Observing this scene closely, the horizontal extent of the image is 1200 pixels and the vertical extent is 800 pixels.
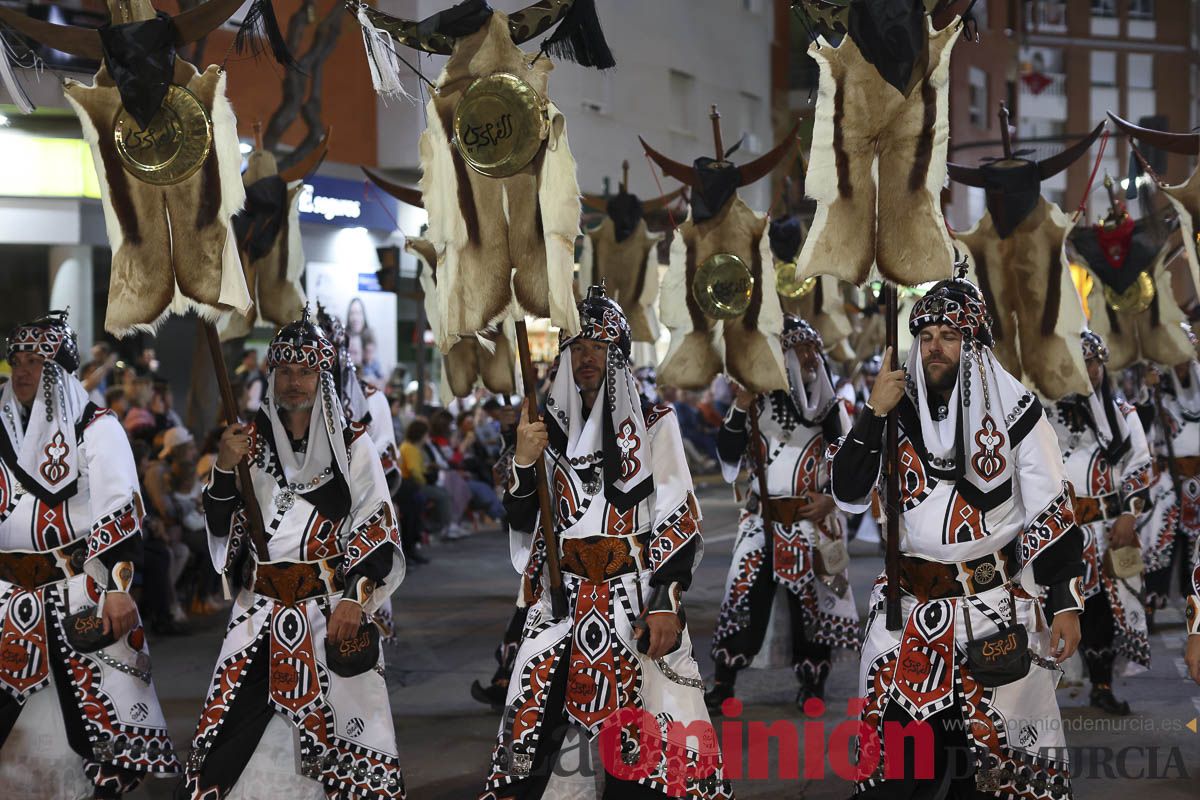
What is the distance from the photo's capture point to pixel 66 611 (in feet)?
19.1

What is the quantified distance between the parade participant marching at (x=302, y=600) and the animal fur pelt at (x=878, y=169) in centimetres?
186

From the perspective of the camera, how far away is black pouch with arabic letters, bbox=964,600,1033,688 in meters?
4.96

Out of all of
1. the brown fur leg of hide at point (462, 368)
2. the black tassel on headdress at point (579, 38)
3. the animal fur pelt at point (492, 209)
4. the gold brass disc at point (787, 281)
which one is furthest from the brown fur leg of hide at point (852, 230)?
the gold brass disc at point (787, 281)

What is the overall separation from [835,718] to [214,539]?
12.4 feet

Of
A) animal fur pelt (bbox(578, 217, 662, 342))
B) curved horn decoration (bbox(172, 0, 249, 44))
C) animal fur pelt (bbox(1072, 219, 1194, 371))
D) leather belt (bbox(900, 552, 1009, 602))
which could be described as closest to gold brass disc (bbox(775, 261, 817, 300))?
animal fur pelt (bbox(578, 217, 662, 342))

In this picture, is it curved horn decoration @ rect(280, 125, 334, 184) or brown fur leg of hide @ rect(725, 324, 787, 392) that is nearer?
brown fur leg of hide @ rect(725, 324, 787, 392)

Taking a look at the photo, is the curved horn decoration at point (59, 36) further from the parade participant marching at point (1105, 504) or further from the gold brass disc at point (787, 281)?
the gold brass disc at point (787, 281)

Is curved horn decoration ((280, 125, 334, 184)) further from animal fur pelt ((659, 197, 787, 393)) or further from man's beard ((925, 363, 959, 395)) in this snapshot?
man's beard ((925, 363, 959, 395))

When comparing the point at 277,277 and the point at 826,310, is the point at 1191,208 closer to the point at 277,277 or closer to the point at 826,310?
the point at 277,277

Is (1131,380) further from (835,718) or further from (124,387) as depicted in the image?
(124,387)

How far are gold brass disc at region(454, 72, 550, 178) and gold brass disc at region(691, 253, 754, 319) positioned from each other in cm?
285

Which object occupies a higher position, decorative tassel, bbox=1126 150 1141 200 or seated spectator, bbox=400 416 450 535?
decorative tassel, bbox=1126 150 1141 200

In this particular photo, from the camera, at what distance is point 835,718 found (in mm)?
7934

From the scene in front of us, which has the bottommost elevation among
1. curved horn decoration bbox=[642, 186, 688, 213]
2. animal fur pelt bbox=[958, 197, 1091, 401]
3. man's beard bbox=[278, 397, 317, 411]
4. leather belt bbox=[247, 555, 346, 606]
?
leather belt bbox=[247, 555, 346, 606]
